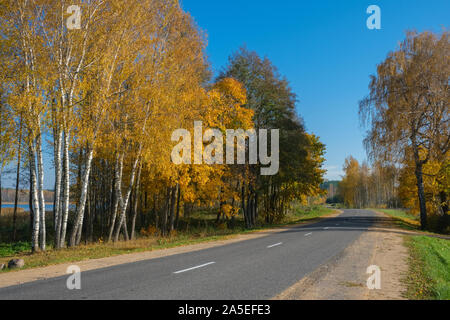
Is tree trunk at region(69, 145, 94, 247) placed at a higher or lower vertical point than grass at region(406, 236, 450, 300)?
higher

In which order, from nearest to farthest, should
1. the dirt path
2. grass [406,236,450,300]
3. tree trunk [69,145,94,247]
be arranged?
the dirt path
grass [406,236,450,300]
tree trunk [69,145,94,247]

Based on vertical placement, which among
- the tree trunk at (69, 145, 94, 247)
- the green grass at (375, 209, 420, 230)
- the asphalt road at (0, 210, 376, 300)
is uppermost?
the tree trunk at (69, 145, 94, 247)

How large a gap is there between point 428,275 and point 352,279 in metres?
2.33

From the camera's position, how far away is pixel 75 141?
49.9 ft

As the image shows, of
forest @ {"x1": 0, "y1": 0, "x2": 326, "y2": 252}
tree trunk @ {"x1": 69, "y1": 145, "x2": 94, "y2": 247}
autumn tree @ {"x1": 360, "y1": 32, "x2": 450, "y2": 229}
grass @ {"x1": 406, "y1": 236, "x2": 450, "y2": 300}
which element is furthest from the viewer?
autumn tree @ {"x1": 360, "y1": 32, "x2": 450, "y2": 229}

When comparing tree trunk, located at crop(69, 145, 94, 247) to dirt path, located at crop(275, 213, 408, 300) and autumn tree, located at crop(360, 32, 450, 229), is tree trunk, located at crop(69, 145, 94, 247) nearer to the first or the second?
dirt path, located at crop(275, 213, 408, 300)

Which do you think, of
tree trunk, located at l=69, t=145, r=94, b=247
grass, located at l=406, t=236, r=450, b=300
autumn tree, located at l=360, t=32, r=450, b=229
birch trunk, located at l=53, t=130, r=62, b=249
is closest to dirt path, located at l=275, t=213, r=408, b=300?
grass, located at l=406, t=236, r=450, b=300

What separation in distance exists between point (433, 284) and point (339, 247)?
654 centimetres

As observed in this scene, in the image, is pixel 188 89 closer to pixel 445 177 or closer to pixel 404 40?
pixel 404 40

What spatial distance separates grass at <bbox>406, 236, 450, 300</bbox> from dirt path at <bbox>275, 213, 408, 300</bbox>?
235mm

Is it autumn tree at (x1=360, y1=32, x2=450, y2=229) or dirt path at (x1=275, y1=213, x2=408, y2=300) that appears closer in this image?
dirt path at (x1=275, y1=213, x2=408, y2=300)

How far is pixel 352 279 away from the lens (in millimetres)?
8023

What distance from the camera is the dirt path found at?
6582 mm
